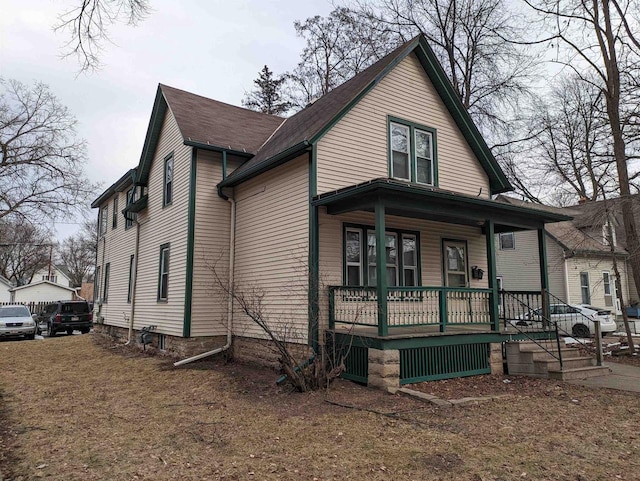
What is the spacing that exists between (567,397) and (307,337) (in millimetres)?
4774

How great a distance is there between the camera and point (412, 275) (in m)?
11.4

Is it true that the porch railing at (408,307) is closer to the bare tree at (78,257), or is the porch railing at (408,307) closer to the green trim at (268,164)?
the green trim at (268,164)

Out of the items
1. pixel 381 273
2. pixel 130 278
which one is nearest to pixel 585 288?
pixel 381 273

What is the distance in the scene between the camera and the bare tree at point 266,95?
32481 mm

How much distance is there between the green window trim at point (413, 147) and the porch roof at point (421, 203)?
1295 millimetres

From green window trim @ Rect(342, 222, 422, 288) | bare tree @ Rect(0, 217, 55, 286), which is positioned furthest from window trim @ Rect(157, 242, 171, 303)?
bare tree @ Rect(0, 217, 55, 286)

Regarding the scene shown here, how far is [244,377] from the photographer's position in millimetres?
9539

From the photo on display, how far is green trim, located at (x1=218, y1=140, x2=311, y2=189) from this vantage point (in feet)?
31.5

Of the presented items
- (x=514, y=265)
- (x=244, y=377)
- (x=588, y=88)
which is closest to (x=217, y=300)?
(x=244, y=377)

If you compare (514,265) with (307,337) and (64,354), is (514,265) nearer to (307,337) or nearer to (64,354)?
(307,337)

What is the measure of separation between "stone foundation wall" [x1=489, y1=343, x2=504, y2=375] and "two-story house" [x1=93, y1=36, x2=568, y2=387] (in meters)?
0.03

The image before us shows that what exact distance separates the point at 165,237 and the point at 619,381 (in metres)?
11.9

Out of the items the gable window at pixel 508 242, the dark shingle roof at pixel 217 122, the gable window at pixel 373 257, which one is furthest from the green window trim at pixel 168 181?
the gable window at pixel 508 242

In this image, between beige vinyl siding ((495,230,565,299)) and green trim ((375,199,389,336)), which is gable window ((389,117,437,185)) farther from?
beige vinyl siding ((495,230,565,299))
